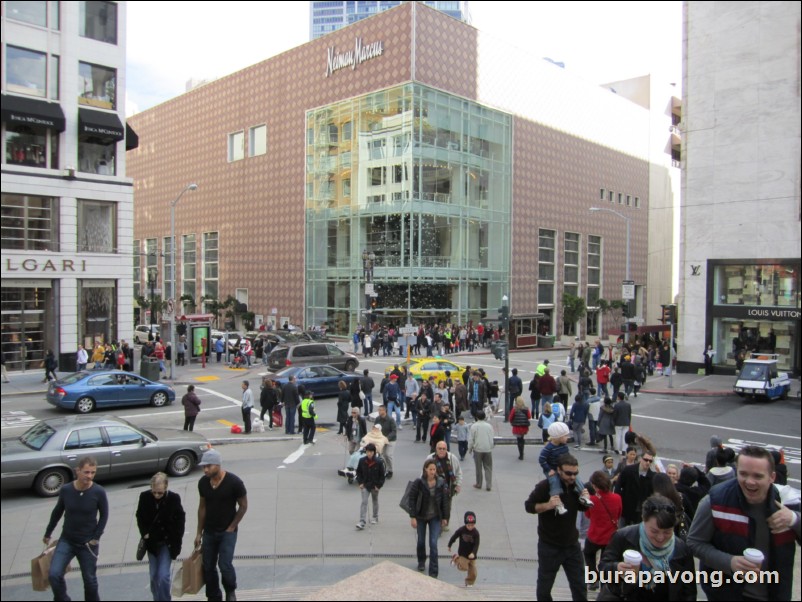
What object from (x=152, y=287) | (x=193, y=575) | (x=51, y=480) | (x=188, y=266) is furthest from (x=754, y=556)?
(x=188, y=266)

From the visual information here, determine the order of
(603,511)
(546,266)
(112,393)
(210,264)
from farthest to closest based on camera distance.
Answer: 1. (210,264)
2. (546,266)
3. (112,393)
4. (603,511)

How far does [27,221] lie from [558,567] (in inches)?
183

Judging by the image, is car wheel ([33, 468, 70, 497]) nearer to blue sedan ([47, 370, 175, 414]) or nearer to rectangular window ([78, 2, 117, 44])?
blue sedan ([47, 370, 175, 414])

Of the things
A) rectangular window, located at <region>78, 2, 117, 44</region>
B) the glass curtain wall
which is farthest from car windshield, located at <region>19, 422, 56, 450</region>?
the glass curtain wall

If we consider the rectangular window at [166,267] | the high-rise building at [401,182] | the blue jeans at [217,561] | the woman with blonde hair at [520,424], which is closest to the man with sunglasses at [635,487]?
the blue jeans at [217,561]

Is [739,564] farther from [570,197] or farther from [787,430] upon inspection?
[570,197]

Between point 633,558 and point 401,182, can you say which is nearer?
point 633,558

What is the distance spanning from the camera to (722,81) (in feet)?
13.0

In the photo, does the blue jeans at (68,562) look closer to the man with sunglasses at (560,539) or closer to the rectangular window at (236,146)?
the man with sunglasses at (560,539)

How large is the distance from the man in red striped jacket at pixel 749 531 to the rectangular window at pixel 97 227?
5038mm

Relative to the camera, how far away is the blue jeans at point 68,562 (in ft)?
12.8

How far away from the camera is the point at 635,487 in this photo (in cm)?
681

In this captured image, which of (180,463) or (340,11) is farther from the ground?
(340,11)

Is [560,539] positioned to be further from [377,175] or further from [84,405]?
[377,175]
